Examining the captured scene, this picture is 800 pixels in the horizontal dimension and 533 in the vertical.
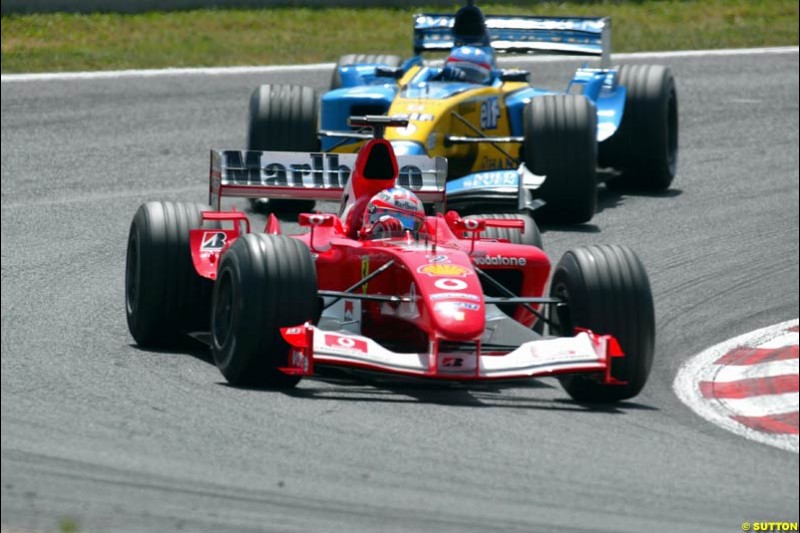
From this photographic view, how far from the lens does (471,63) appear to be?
15.5 meters

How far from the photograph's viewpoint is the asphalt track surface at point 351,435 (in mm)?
6754

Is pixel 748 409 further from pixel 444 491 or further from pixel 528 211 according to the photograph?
pixel 528 211

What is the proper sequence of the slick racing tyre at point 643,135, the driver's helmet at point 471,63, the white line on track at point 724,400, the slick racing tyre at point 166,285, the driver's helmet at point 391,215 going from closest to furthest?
the white line on track at point 724,400 < the driver's helmet at point 391,215 < the slick racing tyre at point 166,285 < the driver's helmet at point 471,63 < the slick racing tyre at point 643,135

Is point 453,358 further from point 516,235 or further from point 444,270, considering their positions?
point 516,235

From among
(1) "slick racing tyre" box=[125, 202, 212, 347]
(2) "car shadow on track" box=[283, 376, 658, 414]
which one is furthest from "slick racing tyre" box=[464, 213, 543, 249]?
(1) "slick racing tyre" box=[125, 202, 212, 347]

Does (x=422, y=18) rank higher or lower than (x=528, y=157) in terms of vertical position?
higher

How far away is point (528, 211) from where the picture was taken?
1438 cm

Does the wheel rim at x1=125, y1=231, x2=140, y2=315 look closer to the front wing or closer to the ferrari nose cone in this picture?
the front wing

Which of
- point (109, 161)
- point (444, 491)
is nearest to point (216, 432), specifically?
point (444, 491)

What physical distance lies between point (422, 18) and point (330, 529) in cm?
1156

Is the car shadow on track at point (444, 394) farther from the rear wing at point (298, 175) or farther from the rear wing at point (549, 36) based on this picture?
the rear wing at point (549, 36)

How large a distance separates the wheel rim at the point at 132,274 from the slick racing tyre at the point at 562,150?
4945mm

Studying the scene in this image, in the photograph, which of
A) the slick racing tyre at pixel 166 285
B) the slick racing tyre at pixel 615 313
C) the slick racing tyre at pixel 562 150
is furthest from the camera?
the slick racing tyre at pixel 562 150

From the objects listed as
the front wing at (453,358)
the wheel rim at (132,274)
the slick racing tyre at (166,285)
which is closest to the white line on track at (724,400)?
the front wing at (453,358)
